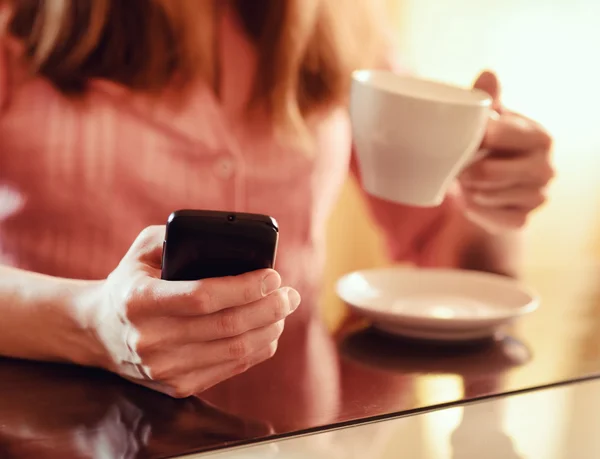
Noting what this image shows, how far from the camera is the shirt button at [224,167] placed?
2.94 ft

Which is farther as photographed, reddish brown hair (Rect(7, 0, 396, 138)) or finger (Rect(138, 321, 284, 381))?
reddish brown hair (Rect(7, 0, 396, 138))

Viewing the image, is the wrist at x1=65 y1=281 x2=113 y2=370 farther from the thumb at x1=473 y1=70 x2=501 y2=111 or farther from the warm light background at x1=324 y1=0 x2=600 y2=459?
the thumb at x1=473 y1=70 x2=501 y2=111

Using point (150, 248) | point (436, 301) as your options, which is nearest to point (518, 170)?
point (436, 301)

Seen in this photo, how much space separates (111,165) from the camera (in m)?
0.87

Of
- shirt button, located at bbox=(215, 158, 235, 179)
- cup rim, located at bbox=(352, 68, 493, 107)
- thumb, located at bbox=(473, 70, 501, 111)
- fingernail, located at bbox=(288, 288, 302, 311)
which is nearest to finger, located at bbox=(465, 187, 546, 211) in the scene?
thumb, located at bbox=(473, 70, 501, 111)

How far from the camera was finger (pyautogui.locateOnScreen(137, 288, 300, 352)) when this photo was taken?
0.48 metres

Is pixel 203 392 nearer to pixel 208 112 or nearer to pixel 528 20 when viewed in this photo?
pixel 208 112

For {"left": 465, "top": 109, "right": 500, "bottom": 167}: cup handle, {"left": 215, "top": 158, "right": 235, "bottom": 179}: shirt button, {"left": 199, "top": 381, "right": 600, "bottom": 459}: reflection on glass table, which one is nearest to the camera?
{"left": 199, "top": 381, "right": 600, "bottom": 459}: reflection on glass table

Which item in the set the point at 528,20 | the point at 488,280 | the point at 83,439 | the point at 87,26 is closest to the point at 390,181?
the point at 488,280

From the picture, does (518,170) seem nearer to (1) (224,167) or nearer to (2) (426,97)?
(2) (426,97)

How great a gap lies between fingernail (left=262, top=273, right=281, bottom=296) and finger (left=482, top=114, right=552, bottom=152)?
1.32 ft

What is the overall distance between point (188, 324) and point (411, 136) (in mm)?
243

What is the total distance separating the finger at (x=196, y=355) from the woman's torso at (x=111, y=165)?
1.26 feet

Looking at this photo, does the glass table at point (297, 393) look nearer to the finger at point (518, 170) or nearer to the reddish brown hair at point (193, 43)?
the finger at point (518, 170)
